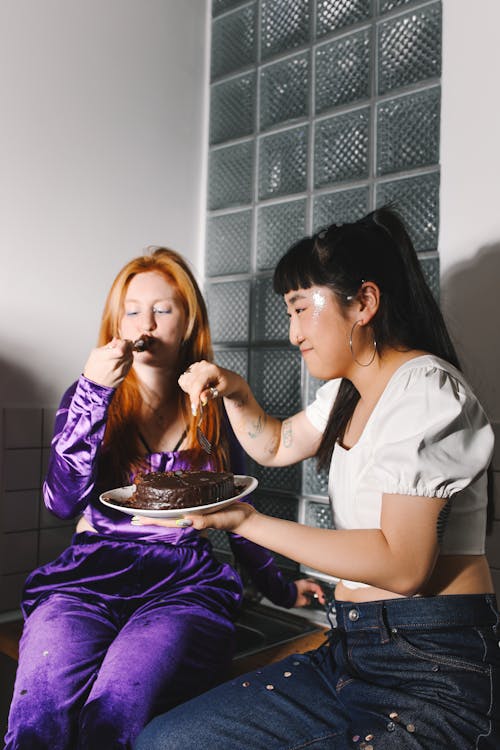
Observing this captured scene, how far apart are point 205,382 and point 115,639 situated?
537mm

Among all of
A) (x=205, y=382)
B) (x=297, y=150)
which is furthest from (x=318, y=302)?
(x=297, y=150)

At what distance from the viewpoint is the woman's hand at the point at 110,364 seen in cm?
143

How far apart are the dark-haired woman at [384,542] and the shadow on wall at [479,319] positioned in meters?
0.39

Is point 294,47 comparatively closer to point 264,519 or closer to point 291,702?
point 264,519

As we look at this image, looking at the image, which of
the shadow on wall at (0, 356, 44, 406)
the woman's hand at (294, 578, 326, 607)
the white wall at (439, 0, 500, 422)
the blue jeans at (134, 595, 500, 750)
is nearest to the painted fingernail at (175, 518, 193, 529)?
the blue jeans at (134, 595, 500, 750)

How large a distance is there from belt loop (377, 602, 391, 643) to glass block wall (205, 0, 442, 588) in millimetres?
836

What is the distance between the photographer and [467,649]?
1.05 meters

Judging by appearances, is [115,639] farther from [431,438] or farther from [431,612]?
[431,438]

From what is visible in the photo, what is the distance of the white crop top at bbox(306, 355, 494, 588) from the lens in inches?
40.6

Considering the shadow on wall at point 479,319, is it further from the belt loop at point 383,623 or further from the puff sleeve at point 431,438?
the belt loop at point 383,623

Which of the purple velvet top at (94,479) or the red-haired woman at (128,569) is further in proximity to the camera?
the purple velvet top at (94,479)

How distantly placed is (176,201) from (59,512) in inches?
47.0

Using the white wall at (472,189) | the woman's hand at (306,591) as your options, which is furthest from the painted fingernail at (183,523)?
the white wall at (472,189)

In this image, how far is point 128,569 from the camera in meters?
1.49
